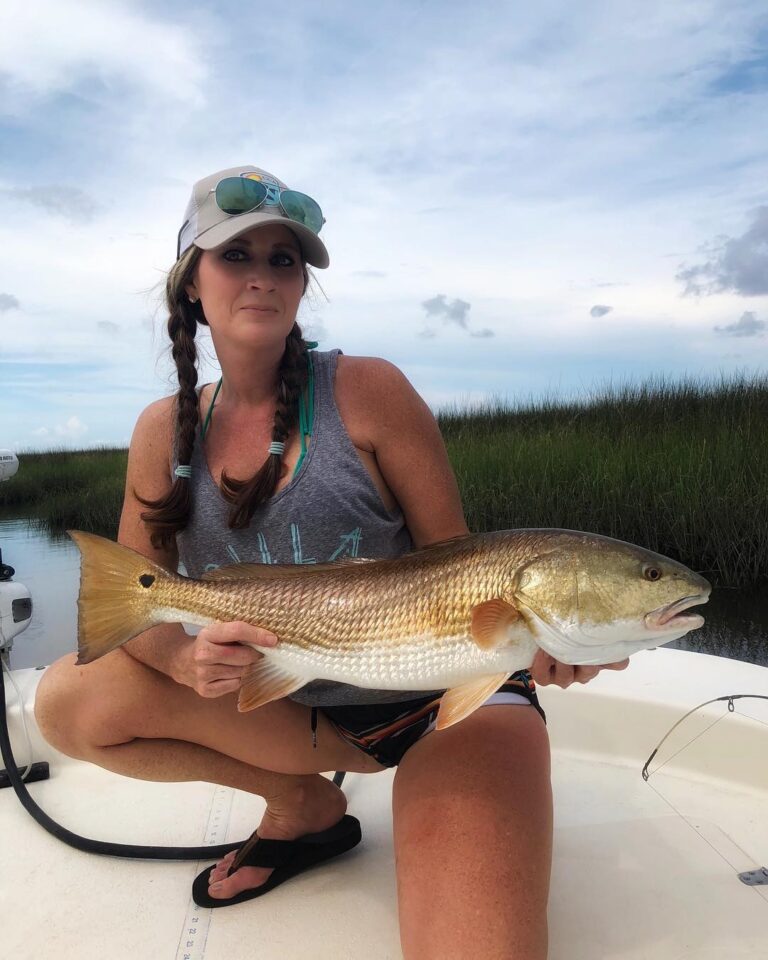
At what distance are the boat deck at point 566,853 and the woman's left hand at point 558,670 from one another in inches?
33.5

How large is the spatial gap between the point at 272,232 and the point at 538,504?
24.1 feet

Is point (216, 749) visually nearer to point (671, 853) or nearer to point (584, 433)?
point (671, 853)

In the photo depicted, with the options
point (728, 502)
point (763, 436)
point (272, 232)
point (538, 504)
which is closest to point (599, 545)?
point (272, 232)

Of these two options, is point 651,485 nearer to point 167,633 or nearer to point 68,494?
point 167,633

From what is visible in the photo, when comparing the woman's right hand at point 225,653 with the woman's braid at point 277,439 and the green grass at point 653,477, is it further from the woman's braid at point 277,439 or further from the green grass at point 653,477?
the green grass at point 653,477

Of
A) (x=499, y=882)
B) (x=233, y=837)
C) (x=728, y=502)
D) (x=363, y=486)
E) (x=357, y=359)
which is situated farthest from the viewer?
(x=728, y=502)

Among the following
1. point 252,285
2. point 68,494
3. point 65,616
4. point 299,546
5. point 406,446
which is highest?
point 252,285

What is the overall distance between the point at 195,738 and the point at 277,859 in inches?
19.1

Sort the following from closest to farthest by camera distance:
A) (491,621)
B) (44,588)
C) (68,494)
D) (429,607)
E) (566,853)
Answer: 1. (491,621)
2. (429,607)
3. (566,853)
4. (44,588)
5. (68,494)

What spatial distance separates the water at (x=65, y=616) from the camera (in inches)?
282

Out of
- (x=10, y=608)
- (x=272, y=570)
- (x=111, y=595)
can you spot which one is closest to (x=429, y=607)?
(x=272, y=570)

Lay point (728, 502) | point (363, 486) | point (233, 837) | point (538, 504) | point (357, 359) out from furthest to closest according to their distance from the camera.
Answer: point (538, 504) < point (728, 502) < point (233, 837) < point (357, 359) < point (363, 486)

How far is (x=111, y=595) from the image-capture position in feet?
7.32

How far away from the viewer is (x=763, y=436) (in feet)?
32.0
